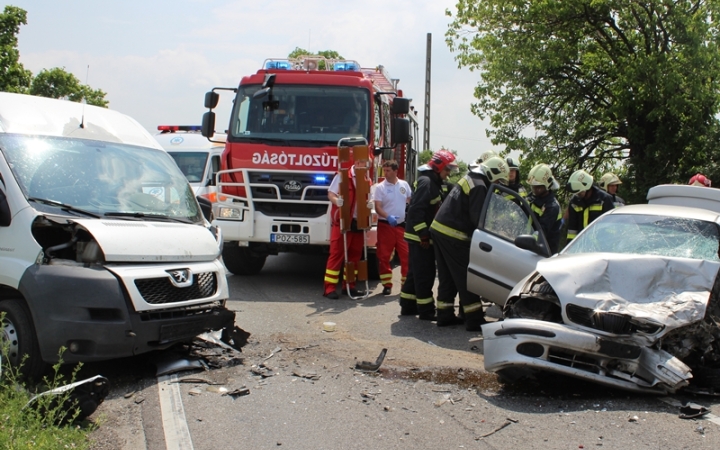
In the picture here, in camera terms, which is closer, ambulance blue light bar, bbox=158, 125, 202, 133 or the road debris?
the road debris

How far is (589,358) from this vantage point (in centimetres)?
516

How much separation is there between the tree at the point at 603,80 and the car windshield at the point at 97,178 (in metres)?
15.7

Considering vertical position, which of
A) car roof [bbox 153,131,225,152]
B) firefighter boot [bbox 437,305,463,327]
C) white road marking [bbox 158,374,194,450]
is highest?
car roof [bbox 153,131,225,152]

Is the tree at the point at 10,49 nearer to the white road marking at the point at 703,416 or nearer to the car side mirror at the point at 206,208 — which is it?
the car side mirror at the point at 206,208

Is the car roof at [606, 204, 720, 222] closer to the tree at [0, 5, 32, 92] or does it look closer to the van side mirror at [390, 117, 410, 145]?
the van side mirror at [390, 117, 410, 145]

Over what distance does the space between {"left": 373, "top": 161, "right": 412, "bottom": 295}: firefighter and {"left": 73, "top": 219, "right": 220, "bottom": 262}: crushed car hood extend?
4052 mm

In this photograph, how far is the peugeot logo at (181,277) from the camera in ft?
18.9

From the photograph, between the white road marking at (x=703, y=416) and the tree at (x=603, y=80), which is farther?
the tree at (x=603, y=80)

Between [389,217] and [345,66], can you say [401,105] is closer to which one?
[345,66]

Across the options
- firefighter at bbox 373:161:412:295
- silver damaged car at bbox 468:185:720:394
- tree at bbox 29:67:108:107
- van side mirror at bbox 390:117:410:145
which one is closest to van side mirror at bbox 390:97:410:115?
van side mirror at bbox 390:117:410:145

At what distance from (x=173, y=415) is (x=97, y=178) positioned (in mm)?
2303

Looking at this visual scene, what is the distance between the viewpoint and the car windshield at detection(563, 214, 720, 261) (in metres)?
5.87

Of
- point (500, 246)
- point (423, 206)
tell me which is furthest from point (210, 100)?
point (500, 246)

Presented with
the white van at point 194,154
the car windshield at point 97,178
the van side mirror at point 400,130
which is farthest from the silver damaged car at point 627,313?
the white van at point 194,154
